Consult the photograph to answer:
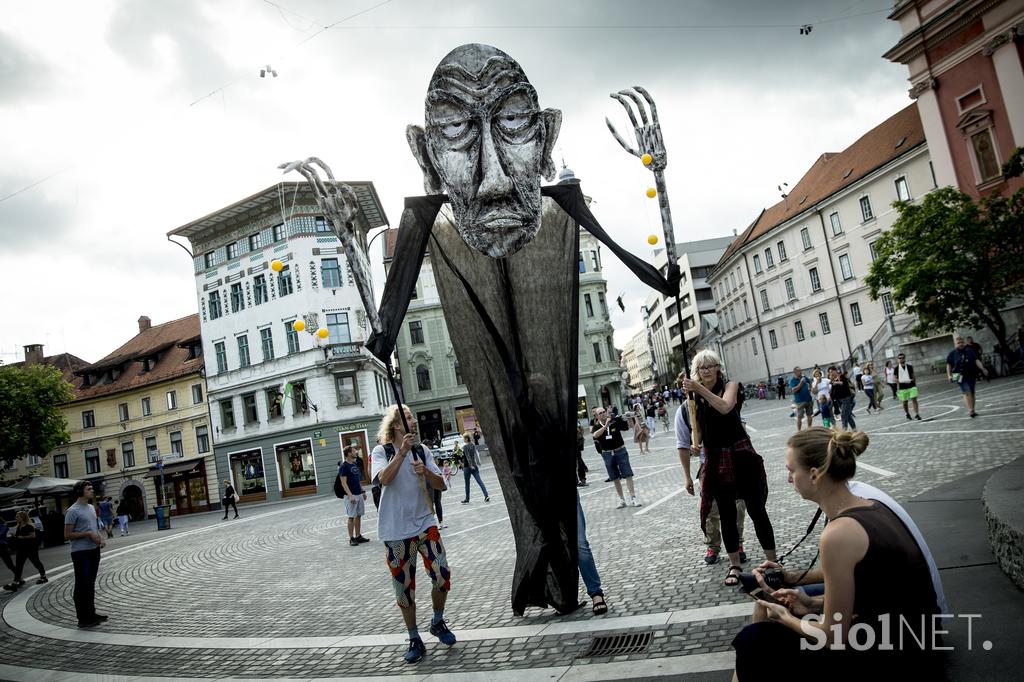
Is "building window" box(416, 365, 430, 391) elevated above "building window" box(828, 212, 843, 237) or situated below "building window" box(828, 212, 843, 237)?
below

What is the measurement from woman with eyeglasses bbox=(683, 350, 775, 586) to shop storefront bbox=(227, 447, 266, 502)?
34.6m

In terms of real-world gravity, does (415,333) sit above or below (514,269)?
above

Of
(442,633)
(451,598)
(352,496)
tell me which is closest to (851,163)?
(352,496)

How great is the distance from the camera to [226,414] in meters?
37.4

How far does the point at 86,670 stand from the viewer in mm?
5844

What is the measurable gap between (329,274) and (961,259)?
29095 millimetres

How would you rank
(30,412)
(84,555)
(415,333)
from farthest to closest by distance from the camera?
1. (415,333)
2. (30,412)
3. (84,555)

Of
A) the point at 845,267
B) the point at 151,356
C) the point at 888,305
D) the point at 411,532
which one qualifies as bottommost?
the point at 411,532

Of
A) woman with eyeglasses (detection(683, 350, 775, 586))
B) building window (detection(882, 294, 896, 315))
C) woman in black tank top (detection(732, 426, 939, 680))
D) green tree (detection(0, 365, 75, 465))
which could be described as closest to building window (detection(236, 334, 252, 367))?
green tree (detection(0, 365, 75, 465))

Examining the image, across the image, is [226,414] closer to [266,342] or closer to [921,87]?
[266,342]

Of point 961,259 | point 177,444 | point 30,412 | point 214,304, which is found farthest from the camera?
point 177,444

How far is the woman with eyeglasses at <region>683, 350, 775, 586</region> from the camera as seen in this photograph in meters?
4.80

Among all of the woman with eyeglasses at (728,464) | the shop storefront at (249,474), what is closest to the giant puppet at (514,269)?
the woman with eyeglasses at (728,464)

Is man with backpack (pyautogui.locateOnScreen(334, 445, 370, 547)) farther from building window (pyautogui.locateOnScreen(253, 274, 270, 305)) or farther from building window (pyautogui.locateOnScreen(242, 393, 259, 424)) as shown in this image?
building window (pyautogui.locateOnScreen(242, 393, 259, 424))
